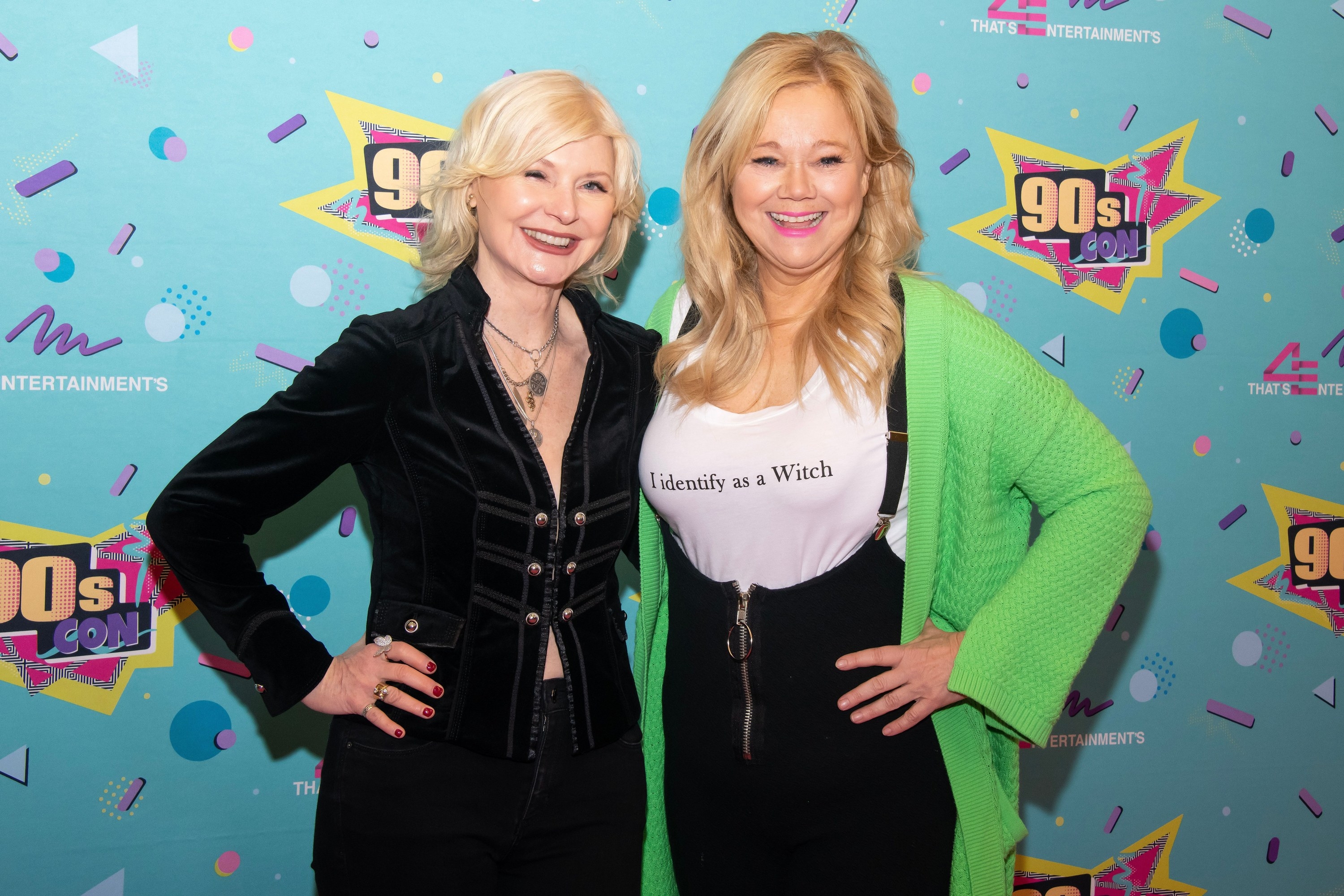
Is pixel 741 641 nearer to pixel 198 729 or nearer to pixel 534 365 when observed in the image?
pixel 534 365

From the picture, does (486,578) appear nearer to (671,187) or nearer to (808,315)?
(808,315)

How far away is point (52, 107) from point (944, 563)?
6.66 feet

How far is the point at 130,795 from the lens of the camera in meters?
2.12

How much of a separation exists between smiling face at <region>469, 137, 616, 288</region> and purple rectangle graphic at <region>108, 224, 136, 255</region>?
96cm

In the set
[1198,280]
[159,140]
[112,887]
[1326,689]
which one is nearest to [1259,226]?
[1198,280]

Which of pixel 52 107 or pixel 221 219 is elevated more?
pixel 52 107

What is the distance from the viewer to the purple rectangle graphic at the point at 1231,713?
2.63 meters

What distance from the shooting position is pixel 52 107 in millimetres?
1952

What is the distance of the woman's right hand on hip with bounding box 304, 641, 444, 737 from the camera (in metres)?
1.43

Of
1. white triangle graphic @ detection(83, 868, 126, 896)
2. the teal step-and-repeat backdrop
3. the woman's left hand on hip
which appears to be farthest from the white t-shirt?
white triangle graphic @ detection(83, 868, 126, 896)

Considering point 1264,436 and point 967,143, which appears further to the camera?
point 1264,436

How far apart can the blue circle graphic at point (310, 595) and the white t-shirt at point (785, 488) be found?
3.49 feet

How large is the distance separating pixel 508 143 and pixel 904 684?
3.53ft

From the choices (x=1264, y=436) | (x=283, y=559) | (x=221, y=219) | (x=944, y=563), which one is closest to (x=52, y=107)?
(x=221, y=219)
